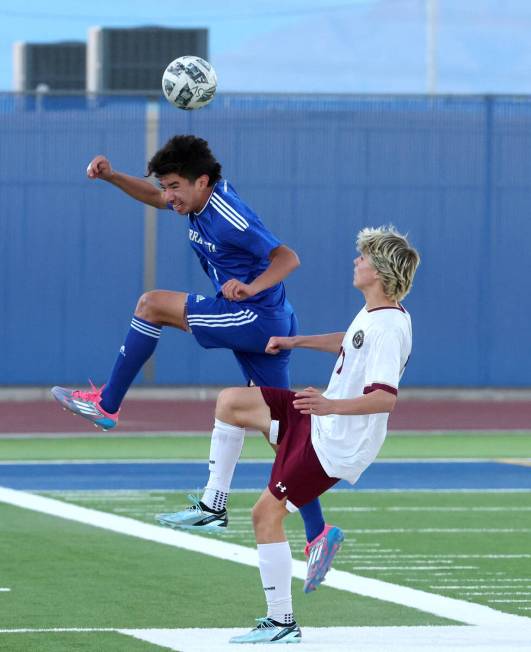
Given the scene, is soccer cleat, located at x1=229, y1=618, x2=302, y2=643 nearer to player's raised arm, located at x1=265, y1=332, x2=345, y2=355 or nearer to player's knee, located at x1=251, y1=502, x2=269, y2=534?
player's knee, located at x1=251, y1=502, x2=269, y2=534

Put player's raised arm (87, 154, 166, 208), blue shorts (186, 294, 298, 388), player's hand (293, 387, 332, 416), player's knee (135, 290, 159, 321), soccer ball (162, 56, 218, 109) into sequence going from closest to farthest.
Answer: player's hand (293, 387, 332, 416), blue shorts (186, 294, 298, 388), player's knee (135, 290, 159, 321), player's raised arm (87, 154, 166, 208), soccer ball (162, 56, 218, 109)

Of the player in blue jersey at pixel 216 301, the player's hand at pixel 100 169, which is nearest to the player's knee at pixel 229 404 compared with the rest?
the player in blue jersey at pixel 216 301

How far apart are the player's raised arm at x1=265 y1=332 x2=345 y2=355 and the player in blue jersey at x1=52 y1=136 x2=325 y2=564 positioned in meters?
0.58

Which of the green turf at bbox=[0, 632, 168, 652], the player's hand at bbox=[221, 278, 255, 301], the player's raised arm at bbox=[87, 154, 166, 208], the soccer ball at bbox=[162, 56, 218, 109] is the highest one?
the soccer ball at bbox=[162, 56, 218, 109]

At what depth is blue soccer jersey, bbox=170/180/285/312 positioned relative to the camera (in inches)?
339

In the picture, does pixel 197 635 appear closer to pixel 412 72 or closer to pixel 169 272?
pixel 169 272

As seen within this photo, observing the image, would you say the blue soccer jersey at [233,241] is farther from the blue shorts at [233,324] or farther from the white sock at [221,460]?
the white sock at [221,460]

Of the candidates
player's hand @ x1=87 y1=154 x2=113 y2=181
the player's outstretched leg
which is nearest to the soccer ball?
player's hand @ x1=87 y1=154 x2=113 y2=181

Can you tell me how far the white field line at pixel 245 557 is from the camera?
885 centimetres

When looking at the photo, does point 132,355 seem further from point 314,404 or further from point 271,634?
point 271,634

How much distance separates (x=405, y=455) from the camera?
17.7 meters

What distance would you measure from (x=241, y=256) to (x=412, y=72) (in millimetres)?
143679

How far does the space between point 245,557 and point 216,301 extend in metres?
2.68

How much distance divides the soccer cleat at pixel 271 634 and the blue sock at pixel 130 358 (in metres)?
1.69
